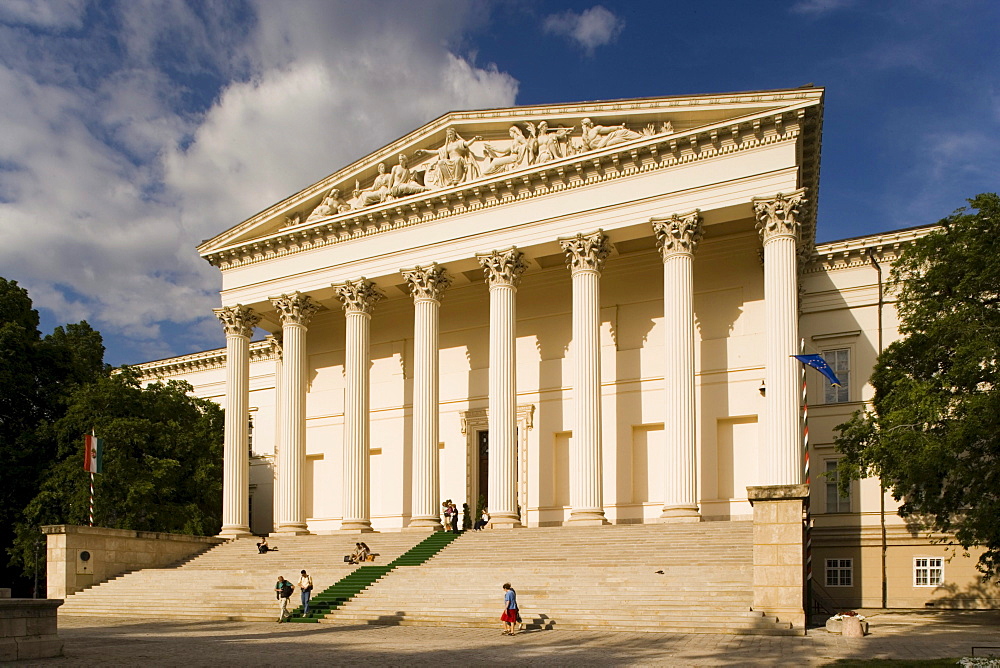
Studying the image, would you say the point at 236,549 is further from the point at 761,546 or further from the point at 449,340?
the point at 761,546

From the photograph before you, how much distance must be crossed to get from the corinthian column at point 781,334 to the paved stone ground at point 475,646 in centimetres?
649

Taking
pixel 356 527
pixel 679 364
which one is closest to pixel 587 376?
pixel 679 364

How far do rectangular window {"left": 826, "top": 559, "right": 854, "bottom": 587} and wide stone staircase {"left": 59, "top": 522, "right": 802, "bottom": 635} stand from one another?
33.3ft

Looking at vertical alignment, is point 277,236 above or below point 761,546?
above

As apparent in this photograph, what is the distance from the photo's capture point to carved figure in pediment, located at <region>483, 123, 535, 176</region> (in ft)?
124

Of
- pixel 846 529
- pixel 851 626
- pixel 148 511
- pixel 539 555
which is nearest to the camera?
pixel 851 626

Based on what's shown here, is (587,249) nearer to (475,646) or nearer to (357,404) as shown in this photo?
(357,404)

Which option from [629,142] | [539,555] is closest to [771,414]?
[539,555]

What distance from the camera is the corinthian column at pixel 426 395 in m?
37.6

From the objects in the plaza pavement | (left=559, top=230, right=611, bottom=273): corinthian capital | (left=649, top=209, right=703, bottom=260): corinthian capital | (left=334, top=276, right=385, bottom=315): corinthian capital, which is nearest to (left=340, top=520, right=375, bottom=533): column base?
(left=334, top=276, right=385, bottom=315): corinthian capital

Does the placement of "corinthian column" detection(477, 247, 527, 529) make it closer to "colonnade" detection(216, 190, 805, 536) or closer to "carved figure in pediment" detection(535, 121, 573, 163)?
"colonnade" detection(216, 190, 805, 536)

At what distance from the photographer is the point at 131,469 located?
4209 cm

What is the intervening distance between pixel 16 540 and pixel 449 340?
19.9m

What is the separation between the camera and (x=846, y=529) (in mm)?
37969
